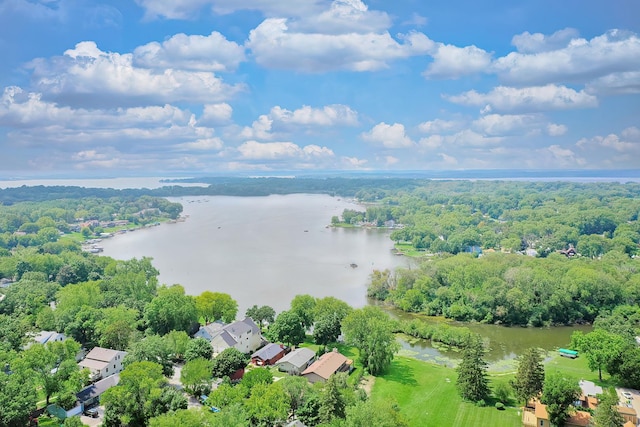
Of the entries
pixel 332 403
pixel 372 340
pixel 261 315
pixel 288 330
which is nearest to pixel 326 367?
pixel 372 340

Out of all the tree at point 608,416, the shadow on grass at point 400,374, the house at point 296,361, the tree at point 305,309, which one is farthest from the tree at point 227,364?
the tree at point 608,416

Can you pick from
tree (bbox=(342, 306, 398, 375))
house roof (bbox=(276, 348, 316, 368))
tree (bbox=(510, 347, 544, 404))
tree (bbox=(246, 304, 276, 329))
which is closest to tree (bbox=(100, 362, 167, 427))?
house roof (bbox=(276, 348, 316, 368))

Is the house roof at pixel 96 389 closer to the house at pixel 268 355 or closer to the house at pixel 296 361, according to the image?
the house at pixel 268 355

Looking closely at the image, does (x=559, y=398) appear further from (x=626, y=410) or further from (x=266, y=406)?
(x=266, y=406)

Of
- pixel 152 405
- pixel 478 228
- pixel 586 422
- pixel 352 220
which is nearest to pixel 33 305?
pixel 152 405

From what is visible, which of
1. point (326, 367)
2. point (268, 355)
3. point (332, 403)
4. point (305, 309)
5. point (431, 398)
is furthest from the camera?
point (305, 309)

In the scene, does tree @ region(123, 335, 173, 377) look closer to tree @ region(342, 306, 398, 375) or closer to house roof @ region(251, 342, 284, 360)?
house roof @ region(251, 342, 284, 360)
